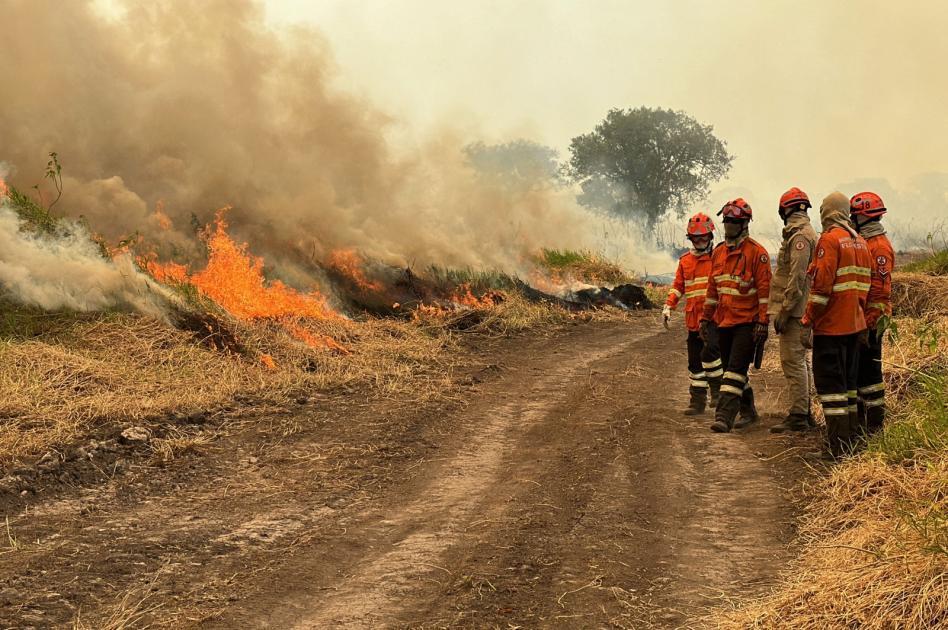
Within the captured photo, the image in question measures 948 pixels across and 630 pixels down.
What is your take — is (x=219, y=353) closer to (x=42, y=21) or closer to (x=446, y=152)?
(x=42, y=21)

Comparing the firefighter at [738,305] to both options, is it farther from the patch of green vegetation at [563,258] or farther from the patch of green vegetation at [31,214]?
the patch of green vegetation at [563,258]

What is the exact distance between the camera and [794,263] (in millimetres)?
7512

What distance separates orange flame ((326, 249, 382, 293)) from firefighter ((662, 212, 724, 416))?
24.7 ft

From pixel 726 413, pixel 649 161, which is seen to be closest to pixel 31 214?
pixel 726 413

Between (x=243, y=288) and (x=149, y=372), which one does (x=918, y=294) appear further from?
(x=149, y=372)

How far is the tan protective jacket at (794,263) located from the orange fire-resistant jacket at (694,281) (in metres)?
1.08

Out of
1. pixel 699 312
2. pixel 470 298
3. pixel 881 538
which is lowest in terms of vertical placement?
pixel 881 538

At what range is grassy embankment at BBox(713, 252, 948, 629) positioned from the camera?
138 inches

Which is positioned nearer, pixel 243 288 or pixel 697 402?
pixel 697 402

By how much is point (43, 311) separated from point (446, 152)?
1268 centimetres

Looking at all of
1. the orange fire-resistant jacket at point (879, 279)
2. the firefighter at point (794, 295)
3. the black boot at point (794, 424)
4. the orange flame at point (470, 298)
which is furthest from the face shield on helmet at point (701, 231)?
the orange flame at point (470, 298)

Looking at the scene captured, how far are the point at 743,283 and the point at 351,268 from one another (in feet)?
29.3

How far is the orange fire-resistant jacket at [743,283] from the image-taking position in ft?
26.6

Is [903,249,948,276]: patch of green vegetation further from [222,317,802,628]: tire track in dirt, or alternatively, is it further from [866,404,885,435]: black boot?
[866,404,885,435]: black boot
